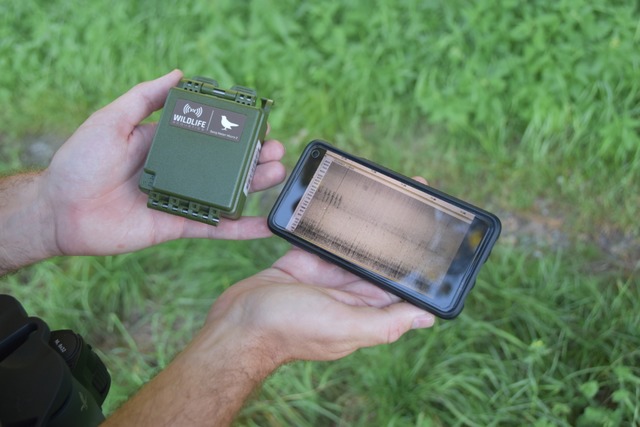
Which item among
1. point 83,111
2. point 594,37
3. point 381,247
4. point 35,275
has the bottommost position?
point 35,275

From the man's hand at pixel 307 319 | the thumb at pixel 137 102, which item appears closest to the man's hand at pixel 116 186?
the thumb at pixel 137 102

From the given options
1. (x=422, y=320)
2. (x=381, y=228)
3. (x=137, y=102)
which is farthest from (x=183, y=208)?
(x=422, y=320)

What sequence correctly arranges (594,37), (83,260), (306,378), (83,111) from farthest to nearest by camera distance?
(83,111), (83,260), (594,37), (306,378)

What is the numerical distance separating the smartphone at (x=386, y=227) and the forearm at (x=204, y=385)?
487mm

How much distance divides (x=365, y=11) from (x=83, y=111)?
192cm

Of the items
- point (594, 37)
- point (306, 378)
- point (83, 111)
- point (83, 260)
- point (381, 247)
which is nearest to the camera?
point (381, 247)

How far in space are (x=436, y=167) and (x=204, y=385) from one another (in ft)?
5.97

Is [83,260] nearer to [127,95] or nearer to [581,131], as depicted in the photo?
[127,95]

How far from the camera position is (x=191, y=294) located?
2.95 meters

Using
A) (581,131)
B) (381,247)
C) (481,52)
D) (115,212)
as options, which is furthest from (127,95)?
(581,131)

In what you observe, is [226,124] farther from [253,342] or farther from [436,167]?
[436,167]

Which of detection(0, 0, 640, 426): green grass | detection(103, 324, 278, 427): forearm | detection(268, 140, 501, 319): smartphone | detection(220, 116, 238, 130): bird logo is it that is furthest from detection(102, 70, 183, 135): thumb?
detection(0, 0, 640, 426): green grass

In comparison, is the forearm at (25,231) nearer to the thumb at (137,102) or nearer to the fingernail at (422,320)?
the thumb at (137,102)

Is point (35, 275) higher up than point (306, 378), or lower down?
lower down
